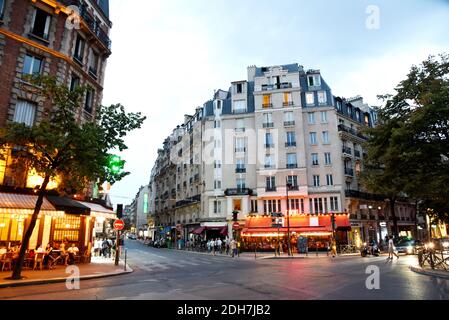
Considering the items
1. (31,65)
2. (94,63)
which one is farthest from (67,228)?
(94,63)

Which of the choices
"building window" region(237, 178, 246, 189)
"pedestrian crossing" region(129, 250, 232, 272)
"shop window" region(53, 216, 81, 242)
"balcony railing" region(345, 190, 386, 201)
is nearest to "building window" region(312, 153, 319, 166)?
"balcony railing" region(345, 190, 386, 201)

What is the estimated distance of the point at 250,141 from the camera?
4188 centimetres

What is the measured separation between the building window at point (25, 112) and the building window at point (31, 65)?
5.71 feet

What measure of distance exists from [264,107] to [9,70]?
30271mm

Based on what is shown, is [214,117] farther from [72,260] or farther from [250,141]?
[72,260]

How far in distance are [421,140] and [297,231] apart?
72.6ft

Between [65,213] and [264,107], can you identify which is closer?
[65,213]

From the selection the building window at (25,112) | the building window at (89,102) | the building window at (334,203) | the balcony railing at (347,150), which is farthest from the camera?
the balcony railing at (347,150)

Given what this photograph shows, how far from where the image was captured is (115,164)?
16.0m

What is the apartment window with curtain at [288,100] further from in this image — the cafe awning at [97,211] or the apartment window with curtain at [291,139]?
the cafe awning at [97,211]

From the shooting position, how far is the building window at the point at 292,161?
130 ft

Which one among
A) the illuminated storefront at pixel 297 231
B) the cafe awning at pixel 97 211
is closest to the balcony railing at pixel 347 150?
the illuminated storefront at pixel 297 231
